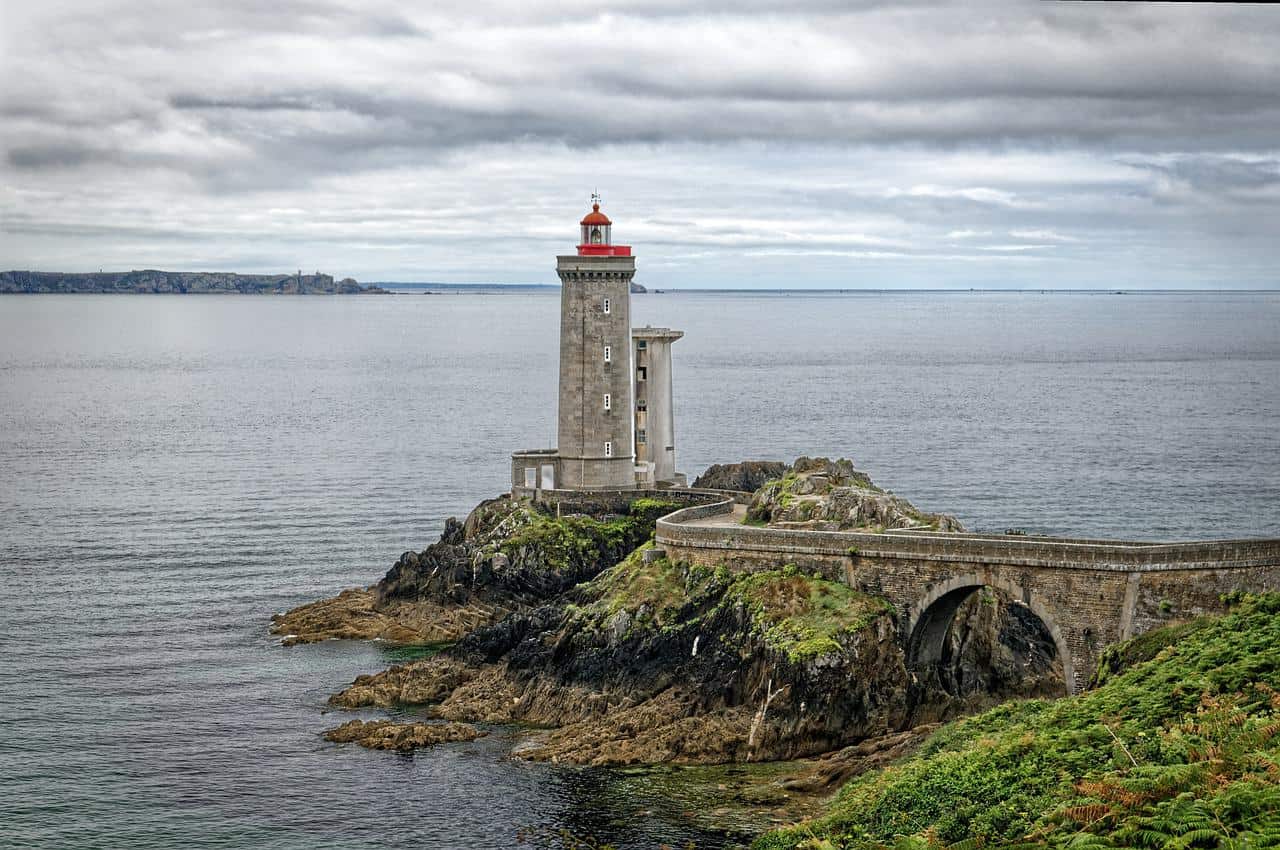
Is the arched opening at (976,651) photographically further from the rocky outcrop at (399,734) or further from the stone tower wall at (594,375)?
the stone tower wall at (594,375)

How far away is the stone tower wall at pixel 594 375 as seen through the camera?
7131 cm

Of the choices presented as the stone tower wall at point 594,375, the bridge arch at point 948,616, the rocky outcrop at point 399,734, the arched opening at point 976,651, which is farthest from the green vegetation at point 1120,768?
the stone tower wall at point 594,375

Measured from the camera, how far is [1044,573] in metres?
48.1

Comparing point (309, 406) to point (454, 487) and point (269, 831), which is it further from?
point (269, 831)

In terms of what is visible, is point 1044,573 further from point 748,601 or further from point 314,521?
point 314,521

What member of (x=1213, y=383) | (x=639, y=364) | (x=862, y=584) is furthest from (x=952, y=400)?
(x=862, y=584)

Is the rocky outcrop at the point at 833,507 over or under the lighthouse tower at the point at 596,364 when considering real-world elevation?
under

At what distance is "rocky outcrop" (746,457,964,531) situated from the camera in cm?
5488

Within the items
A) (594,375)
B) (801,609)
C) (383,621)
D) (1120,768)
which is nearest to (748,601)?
(801,609)

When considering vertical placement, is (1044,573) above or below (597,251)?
below

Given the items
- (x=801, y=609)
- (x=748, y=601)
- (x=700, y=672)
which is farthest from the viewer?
(x=748, y=601)

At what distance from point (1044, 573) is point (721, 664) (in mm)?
10406

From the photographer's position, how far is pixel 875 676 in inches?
1900

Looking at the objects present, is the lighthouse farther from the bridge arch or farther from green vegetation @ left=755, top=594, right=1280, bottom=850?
green vegetation @ left=755, top=594, right=1280, bottom=850
